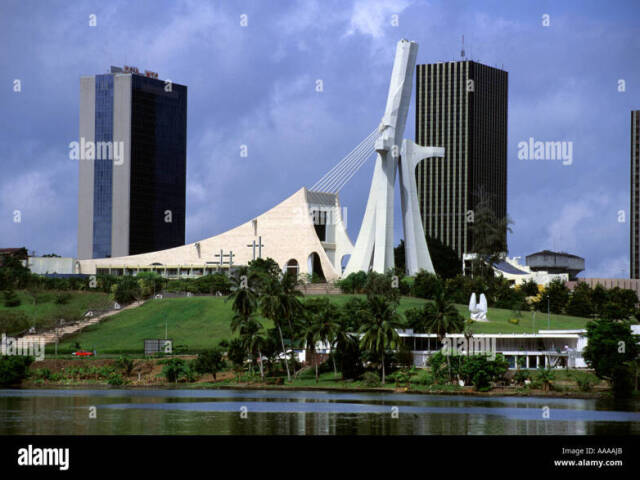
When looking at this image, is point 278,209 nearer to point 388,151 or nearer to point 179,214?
point 388,151

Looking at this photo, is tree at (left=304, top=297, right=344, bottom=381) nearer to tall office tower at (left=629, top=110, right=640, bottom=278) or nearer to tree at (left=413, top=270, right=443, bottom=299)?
tree at (left=413, top=270, right=443, bottom=299)

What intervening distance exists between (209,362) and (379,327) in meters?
13.0

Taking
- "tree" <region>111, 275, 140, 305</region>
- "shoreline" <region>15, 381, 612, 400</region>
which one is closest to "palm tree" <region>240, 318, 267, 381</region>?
"shoreline" <region>15, 381, 612, 400</region>

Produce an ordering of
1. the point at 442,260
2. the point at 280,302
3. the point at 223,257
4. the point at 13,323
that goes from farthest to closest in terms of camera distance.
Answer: the point at 442,260
the point at 223,257
the point at 13,323
the point at 280,302

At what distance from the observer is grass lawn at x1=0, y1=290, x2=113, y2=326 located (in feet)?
314

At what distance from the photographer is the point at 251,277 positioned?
254 feet

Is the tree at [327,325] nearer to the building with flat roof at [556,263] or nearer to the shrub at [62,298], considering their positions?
the shrub at [62,298]

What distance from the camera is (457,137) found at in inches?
7475

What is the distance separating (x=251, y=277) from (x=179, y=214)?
112m

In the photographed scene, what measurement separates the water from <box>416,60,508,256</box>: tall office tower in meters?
129

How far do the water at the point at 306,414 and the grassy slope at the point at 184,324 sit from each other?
65.8 ft

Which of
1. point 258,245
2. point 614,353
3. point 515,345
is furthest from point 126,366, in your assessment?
point 258,245

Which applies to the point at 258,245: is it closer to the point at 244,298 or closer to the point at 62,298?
the point at 62,298
